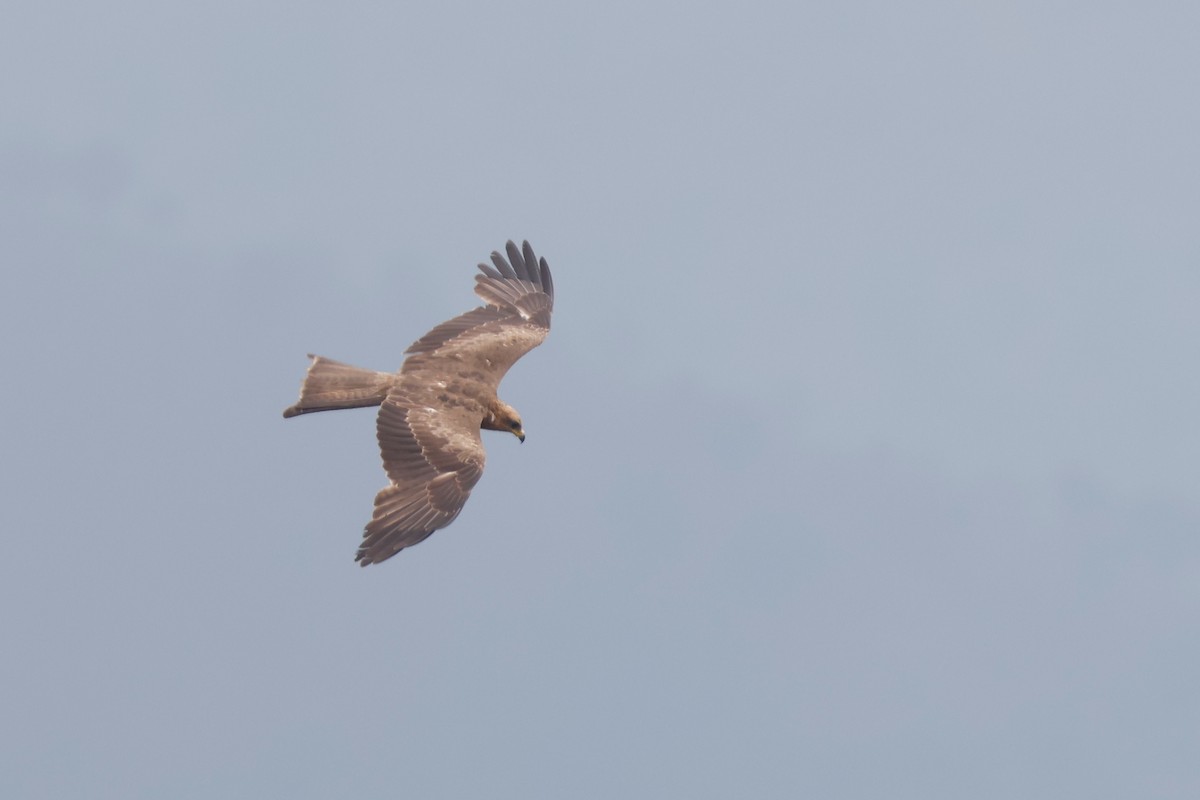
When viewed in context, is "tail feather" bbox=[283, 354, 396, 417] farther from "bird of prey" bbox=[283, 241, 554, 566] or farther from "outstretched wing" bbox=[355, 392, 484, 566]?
"outstretched wing" bbox=[355, 392, 484, 566]

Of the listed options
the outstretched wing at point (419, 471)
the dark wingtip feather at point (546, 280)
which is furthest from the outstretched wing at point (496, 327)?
the outstretched wing at point (419, 471)

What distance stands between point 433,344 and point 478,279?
106 inches

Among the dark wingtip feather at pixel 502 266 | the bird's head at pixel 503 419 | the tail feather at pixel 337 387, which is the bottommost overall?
the bird's head at pixel 503 419

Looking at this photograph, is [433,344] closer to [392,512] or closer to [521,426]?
[521,426]

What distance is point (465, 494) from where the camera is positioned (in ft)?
68.1

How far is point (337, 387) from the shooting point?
22203 mm

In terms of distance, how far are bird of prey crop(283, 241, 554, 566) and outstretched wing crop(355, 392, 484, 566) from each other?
12 mm

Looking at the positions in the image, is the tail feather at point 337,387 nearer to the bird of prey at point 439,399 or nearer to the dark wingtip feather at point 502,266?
the bird of prey at point 439,399

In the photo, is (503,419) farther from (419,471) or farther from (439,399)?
(419,471)

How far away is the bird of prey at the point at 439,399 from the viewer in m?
20.3

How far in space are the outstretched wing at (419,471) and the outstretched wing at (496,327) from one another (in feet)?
4.78

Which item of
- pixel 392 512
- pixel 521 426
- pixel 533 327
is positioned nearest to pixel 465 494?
pixel 392 512

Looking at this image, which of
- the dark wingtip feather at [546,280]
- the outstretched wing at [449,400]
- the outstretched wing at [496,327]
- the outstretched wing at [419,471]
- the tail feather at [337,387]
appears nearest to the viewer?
the outstretched wing at [419,471]

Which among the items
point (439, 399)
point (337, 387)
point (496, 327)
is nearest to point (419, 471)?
point (439, 399)
